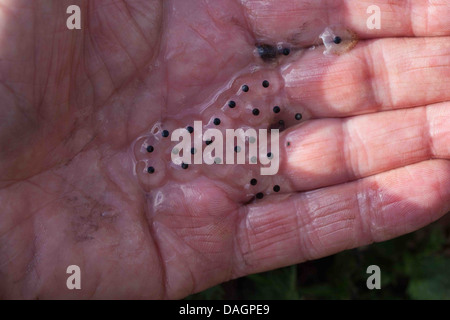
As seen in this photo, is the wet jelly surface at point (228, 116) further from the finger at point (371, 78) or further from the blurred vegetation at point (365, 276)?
the blurred vegetation at point (365, 276)

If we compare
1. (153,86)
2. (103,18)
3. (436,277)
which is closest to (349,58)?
(153,86)

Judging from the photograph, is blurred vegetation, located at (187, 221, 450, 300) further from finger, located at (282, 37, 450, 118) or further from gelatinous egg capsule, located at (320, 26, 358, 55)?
gelatinous egg capsule, located at (320, 26, 358, 55)

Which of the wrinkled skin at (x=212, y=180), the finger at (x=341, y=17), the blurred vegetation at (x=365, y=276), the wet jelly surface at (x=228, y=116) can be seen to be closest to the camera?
the wrinkled skin at (x=212, y=180)

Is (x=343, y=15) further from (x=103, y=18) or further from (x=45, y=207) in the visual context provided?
(x=45, y=207)

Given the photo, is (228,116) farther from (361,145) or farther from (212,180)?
(361,145)

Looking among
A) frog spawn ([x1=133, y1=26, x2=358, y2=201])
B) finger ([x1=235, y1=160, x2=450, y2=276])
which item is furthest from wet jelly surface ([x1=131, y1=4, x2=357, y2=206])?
finger ([x1=235, y1=160, x2=450, y2=276])

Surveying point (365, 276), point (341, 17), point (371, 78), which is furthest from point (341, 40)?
point (365, 276)

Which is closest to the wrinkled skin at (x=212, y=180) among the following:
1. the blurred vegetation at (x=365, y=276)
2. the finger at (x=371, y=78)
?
the finger at (x=371, y=78)
